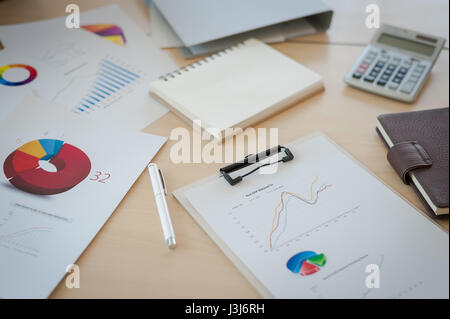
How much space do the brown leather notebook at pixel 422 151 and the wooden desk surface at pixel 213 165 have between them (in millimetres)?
24

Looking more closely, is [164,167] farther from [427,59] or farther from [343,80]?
[427,59]

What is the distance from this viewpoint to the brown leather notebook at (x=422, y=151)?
0.60 m

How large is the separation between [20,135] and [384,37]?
747 mm

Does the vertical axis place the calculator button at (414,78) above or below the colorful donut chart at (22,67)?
below

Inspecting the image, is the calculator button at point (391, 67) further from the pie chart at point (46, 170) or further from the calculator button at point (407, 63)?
the pie chart at point (46, 170)

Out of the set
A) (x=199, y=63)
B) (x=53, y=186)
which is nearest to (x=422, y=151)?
(x=199, y=63)

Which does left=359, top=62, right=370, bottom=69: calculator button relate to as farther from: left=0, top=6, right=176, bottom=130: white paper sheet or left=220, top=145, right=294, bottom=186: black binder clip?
left=0, top=6, right=176, bottom=130: white paper sheet

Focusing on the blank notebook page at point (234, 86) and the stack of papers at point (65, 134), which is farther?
the blank notebook page at point (234, 86)

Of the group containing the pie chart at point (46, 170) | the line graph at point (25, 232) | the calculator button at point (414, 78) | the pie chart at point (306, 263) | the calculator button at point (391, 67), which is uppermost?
the calculator button at point (391, 67)

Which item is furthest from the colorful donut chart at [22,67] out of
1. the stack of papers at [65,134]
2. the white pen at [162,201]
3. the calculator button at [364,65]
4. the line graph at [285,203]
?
the calculator button at [364,65]

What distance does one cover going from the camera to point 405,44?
0.86 metres

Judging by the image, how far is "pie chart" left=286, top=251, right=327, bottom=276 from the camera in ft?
1.77

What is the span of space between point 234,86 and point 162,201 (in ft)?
0.97

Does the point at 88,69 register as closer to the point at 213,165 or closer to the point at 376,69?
the point at 213,165
